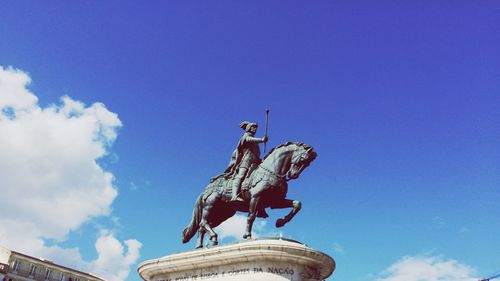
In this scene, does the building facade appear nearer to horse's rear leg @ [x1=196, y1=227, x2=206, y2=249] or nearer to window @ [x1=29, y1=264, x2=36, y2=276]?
window @ [x1=29, y1=264, x2=36, y2=276]

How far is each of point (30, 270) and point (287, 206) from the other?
51.6m

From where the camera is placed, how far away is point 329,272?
15820 mm

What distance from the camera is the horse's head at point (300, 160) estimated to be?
1686 centimetres

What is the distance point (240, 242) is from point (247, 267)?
0.89 metres

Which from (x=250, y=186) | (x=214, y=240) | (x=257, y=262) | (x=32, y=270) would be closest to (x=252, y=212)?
(x=250, y=186)

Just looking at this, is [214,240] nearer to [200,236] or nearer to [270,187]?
[200,236]

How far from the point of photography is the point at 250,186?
17141 millimetres

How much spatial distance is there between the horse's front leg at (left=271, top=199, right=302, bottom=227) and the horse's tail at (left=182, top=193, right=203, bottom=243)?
320cm

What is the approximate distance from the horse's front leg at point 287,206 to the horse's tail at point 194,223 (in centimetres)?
A: 320

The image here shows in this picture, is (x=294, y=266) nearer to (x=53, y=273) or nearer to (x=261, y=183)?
(x=261, y=183)

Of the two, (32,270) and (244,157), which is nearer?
A: (244,157)

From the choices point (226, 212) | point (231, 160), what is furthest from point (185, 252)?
point (231, 160)

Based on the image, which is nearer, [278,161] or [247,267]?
[247,267]

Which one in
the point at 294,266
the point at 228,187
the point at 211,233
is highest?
the point at 228,187
